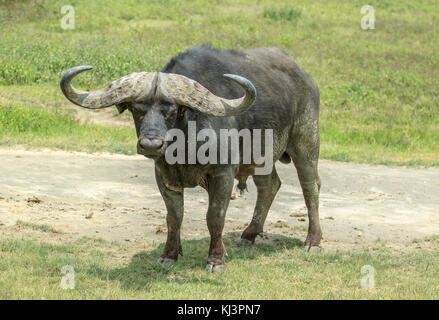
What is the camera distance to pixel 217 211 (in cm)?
581

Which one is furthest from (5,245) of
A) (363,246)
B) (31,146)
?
(31,146)

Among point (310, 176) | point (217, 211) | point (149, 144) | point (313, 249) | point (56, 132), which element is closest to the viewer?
point (149, 144)

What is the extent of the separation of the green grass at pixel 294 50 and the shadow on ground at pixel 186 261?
4.46 meters

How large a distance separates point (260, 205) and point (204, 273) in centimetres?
172

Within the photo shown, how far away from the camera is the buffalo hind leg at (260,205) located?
7047 mm

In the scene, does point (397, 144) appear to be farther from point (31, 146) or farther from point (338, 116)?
point (31, 146)

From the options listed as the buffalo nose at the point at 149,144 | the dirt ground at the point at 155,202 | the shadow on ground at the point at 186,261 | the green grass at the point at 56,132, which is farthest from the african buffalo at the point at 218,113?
the green grass at the point at 56,132

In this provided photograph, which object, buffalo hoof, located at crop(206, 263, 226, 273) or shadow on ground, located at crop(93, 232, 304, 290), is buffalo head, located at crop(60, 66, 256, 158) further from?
buffalo hoof, located at crop(206, 263, 226, 273)

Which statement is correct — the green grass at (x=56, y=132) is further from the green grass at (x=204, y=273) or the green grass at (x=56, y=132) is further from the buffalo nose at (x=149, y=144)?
the buffalo nose at (x=149, y=144)

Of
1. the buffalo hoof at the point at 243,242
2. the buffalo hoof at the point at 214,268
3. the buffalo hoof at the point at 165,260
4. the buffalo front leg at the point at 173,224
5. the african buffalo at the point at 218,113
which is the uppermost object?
the african buffalo at the point at 218,113

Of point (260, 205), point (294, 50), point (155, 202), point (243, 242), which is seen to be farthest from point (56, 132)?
point (294, 50)

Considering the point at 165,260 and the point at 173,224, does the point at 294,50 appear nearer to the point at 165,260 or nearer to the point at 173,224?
the point at 173,224

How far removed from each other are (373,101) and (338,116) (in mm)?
1795

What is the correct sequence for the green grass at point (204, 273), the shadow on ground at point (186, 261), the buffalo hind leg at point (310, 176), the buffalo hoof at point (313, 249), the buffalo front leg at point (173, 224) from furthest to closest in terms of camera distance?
the buffalo hind leg at point (310, 176) < the buffalo hoof at point (313, 249) < the buffalo front leg at point (173, 224) < the shadow on ground at point (186, 261) < the green grass at point (204, 273)
